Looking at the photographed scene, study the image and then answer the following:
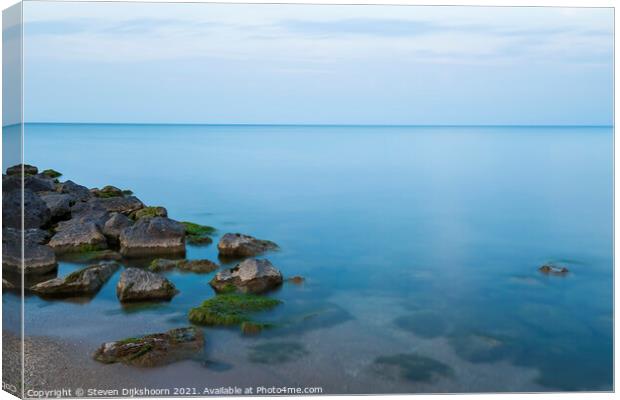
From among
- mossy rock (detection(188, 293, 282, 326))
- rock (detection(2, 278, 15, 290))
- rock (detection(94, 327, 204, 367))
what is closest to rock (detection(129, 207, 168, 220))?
mossy rock (detection(188, 293, 282, 326))

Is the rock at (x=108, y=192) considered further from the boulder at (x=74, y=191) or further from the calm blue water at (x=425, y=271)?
the calm blue water at (x=425, y=271)

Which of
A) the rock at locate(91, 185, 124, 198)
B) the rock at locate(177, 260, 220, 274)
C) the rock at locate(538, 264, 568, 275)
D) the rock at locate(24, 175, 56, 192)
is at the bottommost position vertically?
the rock at locate(91, 185, 124, 198)

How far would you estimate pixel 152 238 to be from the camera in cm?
1302

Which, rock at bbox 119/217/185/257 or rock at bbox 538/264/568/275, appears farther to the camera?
rock at bbox 119/217/185/257

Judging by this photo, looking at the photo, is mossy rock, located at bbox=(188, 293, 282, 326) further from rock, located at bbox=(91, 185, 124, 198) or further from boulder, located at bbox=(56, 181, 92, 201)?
rock, located at bbox=(91, 185, 124, 198)

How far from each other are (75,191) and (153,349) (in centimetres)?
937

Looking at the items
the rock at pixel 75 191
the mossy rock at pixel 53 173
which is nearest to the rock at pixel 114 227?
the rock at pixel 75 191

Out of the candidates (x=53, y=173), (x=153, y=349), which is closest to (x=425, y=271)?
(x=153, y=349)

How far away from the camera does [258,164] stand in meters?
19.3

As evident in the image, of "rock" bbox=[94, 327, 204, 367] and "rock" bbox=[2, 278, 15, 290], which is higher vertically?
"rock" bbox=[2, 278, 15, 290]

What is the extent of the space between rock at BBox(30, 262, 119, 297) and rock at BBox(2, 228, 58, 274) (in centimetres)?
40

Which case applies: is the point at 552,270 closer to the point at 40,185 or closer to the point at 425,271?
the point at 425,271

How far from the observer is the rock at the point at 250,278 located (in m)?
10.7

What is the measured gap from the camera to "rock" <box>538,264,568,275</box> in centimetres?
1081
